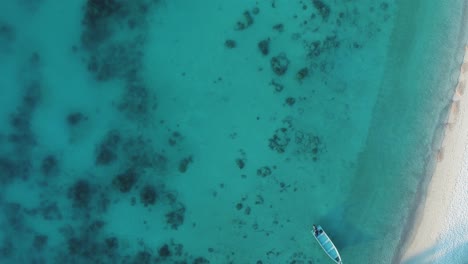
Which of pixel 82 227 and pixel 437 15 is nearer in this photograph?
pixel 82 227

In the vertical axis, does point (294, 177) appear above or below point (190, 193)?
below

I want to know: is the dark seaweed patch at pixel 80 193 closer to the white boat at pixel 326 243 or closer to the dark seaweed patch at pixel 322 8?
the white boat at pixel 326 243

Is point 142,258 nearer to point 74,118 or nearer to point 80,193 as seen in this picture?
point 80,193

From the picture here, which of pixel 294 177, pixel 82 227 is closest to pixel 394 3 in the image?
pixel 294 177

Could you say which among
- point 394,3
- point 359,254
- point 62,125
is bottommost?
point 359,254

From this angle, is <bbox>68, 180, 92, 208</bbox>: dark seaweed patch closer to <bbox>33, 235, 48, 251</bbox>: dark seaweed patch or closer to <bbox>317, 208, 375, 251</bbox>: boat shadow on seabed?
<bbox>33, 235, 48, 251</bbox>: dark seaweed patch

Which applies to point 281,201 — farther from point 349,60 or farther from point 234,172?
point 349,60

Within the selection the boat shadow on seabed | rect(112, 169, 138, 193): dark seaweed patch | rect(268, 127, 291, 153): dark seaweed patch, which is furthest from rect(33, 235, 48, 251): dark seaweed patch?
the boat shadow on seabed
